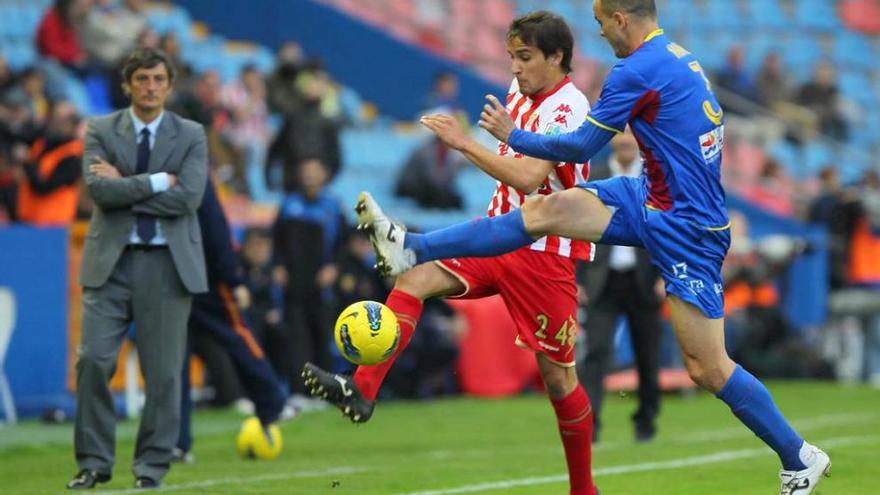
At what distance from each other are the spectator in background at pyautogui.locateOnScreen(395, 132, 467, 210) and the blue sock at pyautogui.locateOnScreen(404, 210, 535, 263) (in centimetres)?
1227

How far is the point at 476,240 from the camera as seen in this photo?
797 centimetres

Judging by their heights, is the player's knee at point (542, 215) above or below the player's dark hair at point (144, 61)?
below

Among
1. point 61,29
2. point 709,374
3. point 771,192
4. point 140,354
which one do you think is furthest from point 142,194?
point 771,192

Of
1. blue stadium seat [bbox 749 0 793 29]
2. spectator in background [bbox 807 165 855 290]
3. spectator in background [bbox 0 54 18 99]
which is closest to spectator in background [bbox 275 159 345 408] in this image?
spectator in background [bbox 0 54 18 99]

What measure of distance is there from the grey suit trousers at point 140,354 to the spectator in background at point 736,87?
17775mm

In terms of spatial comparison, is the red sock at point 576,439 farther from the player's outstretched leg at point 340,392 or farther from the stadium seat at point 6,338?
the stadium seat at point 6,338

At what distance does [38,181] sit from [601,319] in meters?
5.53

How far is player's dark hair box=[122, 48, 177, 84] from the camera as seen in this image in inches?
386

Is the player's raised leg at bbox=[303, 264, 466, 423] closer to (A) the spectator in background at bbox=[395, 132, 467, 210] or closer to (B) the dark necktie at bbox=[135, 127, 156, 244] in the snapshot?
(B) the dark necktie at bbox=[135, 127, 156, 244]

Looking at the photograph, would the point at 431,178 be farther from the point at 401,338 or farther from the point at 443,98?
the point at 401,338

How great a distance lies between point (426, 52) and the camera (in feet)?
78.5

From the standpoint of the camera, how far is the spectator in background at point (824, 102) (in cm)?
2772

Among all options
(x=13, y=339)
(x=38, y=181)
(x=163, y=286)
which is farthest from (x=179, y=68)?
(x=163, y=286)

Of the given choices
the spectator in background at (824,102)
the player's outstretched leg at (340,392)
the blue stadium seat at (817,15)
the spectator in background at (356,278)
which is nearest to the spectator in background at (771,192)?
the spectator in background at (824,102)
